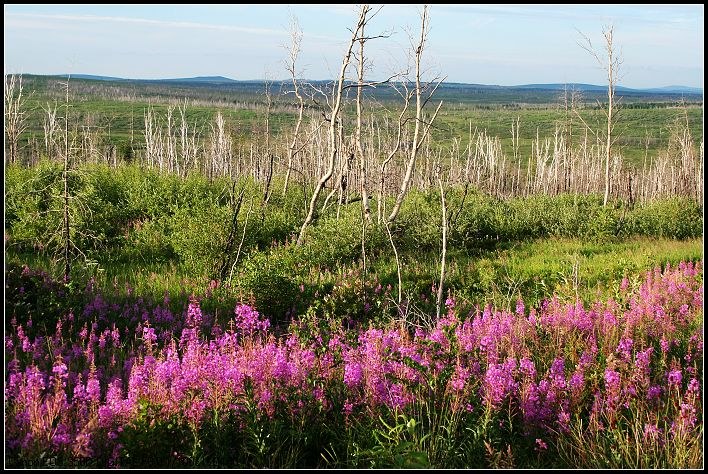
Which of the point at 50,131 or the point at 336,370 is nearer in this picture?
the point at 336,370

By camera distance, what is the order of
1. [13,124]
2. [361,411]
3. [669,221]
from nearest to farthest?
[361,411], [669,221], [13,124]

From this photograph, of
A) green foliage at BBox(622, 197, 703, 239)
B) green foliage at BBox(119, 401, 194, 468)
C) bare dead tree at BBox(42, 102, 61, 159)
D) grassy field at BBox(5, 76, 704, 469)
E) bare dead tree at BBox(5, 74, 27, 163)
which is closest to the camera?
green foliage at BBox(119, 401, 194, 468)

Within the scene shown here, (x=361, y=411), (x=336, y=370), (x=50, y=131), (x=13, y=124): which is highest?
(x=13, y=124)

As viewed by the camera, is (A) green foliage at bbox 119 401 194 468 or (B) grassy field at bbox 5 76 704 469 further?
(B) grassy field at bbox 5 76 704 469

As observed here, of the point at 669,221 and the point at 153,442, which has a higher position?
the point at 669,221

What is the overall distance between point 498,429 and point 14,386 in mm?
3331

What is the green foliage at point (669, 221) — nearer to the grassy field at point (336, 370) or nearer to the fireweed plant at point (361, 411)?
the grassy field at point (336, 370)

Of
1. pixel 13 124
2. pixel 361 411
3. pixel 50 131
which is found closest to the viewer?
pixel 361 411

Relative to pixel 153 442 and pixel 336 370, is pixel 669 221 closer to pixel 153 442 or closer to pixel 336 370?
pixel 336 370

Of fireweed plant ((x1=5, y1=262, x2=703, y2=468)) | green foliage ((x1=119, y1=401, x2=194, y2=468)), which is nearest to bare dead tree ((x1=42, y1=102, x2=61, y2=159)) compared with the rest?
fireweed plant ((x1=5, y1=262, x2=703, y2=468))

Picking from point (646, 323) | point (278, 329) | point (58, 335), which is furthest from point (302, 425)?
point (646, 323)

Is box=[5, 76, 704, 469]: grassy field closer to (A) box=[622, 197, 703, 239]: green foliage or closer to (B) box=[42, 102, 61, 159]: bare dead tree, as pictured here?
(B) box=[42, 102, 61, 159]: bare dead tree

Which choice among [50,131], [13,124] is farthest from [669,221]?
[50,131]

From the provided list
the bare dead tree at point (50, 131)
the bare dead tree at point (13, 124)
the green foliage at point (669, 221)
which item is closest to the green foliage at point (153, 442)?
the bare dead tree at point (50, 131)
